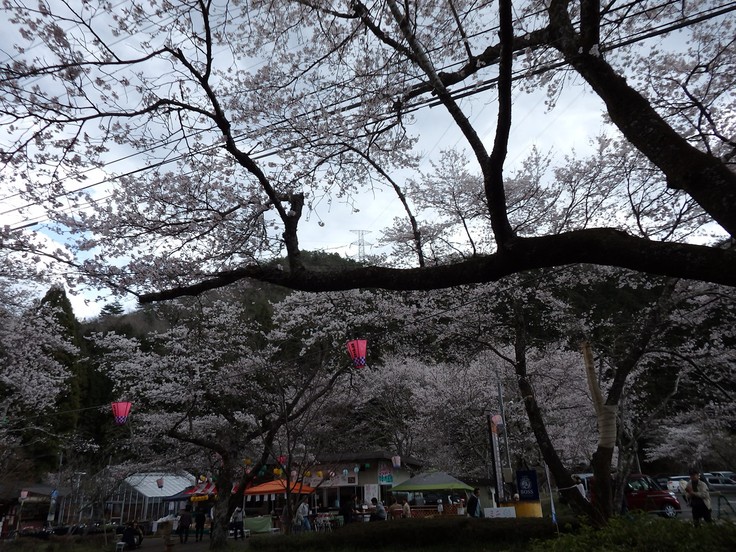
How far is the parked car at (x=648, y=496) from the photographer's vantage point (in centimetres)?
1647

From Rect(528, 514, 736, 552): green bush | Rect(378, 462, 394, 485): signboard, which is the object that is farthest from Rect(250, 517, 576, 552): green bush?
Rect(378, 462, 394, 485): signboard

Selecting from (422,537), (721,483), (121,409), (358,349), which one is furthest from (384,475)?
(721,483)

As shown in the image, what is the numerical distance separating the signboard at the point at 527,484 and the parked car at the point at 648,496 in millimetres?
6843

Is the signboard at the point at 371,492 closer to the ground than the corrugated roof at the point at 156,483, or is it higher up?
closer to the ground

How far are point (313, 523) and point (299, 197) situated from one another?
1699 cm

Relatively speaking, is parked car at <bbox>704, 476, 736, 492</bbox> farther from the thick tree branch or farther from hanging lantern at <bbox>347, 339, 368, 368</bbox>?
the thick tree branch

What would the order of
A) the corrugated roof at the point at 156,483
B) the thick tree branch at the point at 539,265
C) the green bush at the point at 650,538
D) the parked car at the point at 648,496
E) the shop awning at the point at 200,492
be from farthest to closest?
the corrugated roof at the point at 156,483
the shop awning at the point at 200,492
the parked car at the point at 648,496
the thick tree branch at the point at 539,265
the green bush at the point at 650,538

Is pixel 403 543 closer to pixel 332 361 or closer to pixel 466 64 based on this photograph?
pixel 332 361

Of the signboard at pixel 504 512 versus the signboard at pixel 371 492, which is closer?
the signboard at pixel 504 512

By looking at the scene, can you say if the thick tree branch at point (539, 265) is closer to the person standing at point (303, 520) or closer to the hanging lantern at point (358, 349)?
the hanging lantern at point (358, 349)

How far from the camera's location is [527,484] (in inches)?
449

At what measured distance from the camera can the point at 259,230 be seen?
7.84 m

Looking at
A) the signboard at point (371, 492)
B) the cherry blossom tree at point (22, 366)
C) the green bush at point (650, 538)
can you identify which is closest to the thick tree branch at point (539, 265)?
the green bush at point (650, 538)

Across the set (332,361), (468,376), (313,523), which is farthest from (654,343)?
(313,523)
